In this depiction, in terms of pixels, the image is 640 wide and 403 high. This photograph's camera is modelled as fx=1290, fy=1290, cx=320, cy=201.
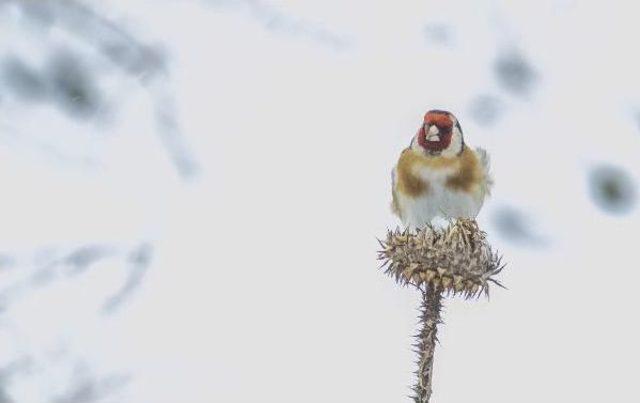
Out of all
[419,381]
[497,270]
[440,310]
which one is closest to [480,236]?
[497,270]

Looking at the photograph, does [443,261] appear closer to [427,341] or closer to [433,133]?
[427,341]

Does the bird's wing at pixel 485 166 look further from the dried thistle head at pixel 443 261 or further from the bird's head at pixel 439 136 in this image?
the dried thistle head at pixel 443 261

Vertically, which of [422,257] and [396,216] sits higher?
[396,216]

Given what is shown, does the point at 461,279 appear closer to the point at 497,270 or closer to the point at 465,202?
the point at 497,270

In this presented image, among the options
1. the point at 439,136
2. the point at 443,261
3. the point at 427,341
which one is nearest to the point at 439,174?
the point at 439,136

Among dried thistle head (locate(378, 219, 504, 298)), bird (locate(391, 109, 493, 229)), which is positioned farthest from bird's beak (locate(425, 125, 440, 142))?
dried thistle head (locate(378, 219, 504, 298))

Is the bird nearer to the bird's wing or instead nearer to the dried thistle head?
the bird's wing

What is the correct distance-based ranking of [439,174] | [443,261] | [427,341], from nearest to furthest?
[427,341]
[443,261]
[439,174]
